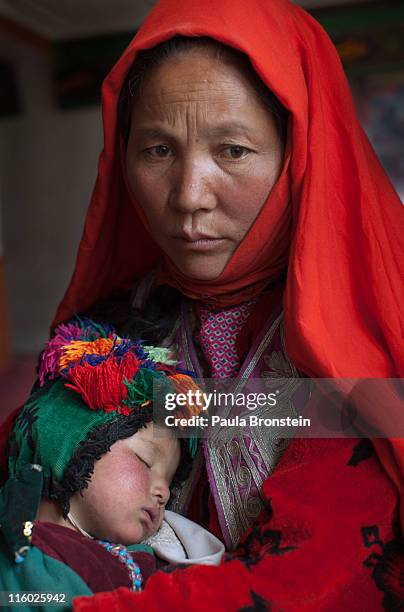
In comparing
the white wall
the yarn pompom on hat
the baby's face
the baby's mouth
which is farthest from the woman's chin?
the white wall

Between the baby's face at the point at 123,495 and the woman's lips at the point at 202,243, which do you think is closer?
the baby's face at the point at 123,495

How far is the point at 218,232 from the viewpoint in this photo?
111 cm

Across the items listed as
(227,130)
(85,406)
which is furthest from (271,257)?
(85,406)

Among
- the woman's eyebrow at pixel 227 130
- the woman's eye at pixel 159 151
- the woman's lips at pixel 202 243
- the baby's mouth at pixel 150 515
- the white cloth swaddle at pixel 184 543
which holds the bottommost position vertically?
the white cloth swaddle at pixel 184 543

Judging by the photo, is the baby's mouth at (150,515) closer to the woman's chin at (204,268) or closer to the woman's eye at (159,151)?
the woman's chin at (204,268)

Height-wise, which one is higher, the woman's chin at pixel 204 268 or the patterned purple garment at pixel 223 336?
the woman's chin at pixel 204 268

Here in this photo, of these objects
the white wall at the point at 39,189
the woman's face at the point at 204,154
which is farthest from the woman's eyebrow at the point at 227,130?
the white wall at the point at 39,189

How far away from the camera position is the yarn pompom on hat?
1007mm

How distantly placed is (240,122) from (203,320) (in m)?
0.35

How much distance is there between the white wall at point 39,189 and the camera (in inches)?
217

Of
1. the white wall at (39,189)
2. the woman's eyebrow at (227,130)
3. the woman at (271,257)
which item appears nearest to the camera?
the woman at (271,257)

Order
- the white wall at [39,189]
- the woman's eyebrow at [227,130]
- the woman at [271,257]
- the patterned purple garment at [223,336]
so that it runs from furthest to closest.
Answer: the white wall at [39,189]
the patterned purple garment at [223,336]
the woman's eyebrow at [227,130]
the woman at [271,257]

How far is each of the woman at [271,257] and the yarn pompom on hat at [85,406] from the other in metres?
0.13

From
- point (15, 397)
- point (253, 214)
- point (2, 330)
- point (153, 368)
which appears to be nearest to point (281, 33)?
point (253, 214)
